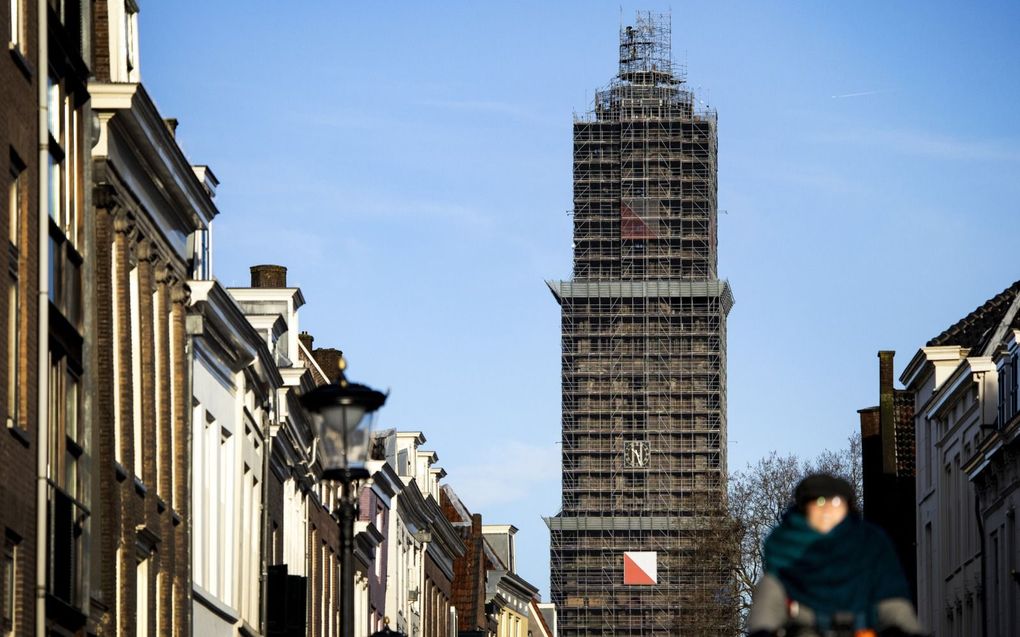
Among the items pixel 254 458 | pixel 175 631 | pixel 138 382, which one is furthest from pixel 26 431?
pixel 254 458

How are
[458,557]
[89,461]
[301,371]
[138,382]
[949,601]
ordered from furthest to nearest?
[458,557] → [949,601] → [301,371] → [138,382] → [89,461]

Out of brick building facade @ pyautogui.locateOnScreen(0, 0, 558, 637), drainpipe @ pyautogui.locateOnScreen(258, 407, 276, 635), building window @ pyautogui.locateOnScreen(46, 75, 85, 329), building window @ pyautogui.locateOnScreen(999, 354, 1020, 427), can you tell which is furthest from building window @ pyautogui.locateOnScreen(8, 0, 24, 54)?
building window @ pyautogui.locateOnScreen(999, 354, 1020, 427)

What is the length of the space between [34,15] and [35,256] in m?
2.64

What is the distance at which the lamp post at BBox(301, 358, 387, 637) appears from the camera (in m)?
17.9

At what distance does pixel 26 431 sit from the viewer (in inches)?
871

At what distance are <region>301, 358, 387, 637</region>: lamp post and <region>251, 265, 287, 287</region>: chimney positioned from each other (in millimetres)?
34046

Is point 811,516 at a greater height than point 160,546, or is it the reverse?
point 160,546

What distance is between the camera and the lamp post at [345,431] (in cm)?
1794

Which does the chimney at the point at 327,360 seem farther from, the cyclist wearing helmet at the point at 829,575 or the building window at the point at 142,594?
the cyclist wearing helmet at the point at 829,575

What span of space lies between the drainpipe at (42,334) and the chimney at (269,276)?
92.5ft

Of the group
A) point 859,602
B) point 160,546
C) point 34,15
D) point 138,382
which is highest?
point 34,15

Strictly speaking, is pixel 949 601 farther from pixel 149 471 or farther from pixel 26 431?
pixel 26 431

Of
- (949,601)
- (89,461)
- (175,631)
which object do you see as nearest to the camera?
(89,461)

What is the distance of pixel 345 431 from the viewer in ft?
59.4
